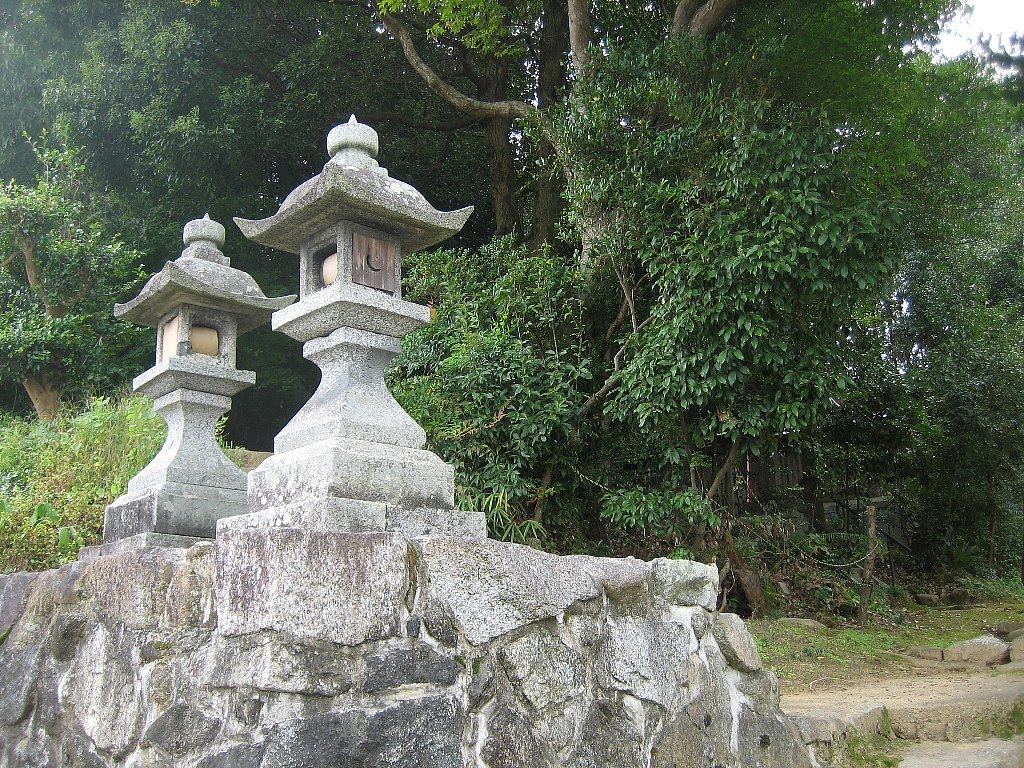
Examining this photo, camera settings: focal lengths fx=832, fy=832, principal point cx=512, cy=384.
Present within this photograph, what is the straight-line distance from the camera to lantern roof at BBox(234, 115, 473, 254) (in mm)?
3209

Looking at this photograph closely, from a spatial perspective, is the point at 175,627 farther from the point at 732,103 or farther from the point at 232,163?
the point at 232,163

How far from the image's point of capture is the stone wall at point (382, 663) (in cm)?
243

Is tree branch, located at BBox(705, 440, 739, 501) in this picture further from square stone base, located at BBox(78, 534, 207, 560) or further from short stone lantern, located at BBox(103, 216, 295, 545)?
square stone base, located at BBox(78, 534, 207, 560)

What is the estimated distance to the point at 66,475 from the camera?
20.5ft

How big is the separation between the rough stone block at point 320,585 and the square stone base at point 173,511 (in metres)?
1.37

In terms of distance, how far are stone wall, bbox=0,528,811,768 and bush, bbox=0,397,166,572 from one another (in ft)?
Answer: 5.91

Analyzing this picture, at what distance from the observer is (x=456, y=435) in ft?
22.7

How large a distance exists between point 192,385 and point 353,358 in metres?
1.34

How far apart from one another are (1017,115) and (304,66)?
955cm

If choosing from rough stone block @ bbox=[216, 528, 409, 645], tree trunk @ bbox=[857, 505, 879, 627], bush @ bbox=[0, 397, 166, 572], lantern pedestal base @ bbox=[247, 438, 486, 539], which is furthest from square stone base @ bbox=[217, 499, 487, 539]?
tree trunk @ bbox=[857, 505, 879, 627]

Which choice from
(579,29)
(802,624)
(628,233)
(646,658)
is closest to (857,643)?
(802,624)

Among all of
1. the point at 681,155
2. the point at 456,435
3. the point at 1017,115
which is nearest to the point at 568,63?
the point at 681,155

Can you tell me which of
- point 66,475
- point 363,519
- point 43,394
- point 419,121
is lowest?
point 363,519

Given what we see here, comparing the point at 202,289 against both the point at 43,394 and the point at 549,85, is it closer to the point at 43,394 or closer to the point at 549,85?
the point at 43,394
